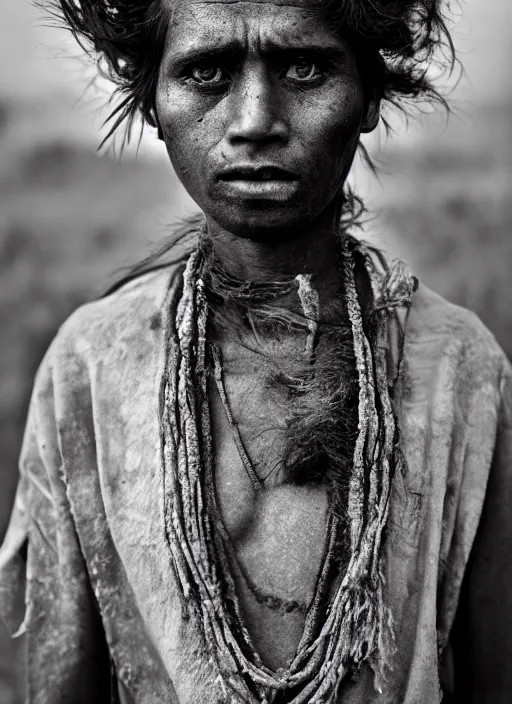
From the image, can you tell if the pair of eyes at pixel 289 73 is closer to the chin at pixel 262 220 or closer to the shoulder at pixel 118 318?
the chin at pixel 262 220

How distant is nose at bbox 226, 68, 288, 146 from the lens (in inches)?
53.7

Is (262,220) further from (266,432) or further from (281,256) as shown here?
(266,432)

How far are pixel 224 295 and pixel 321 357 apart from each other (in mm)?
176

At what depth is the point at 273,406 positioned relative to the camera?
1512 mm

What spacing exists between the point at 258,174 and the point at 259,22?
0.20m

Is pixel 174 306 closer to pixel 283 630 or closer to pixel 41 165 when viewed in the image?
pixel 283 630

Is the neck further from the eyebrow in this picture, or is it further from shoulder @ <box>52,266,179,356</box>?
the eyebrow

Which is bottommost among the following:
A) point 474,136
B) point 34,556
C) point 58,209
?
point 34,556

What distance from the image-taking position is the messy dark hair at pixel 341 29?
145cm

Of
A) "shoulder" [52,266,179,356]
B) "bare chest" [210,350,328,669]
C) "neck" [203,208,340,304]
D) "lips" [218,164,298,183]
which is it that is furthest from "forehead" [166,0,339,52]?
"bare chest" [210,350,328,669]

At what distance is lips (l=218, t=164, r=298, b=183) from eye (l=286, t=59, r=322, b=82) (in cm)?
14

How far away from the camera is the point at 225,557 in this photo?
1.44 m

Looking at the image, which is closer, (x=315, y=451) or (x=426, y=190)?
(x=315, y=451)

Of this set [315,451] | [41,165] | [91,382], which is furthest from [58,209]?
[315,451]
